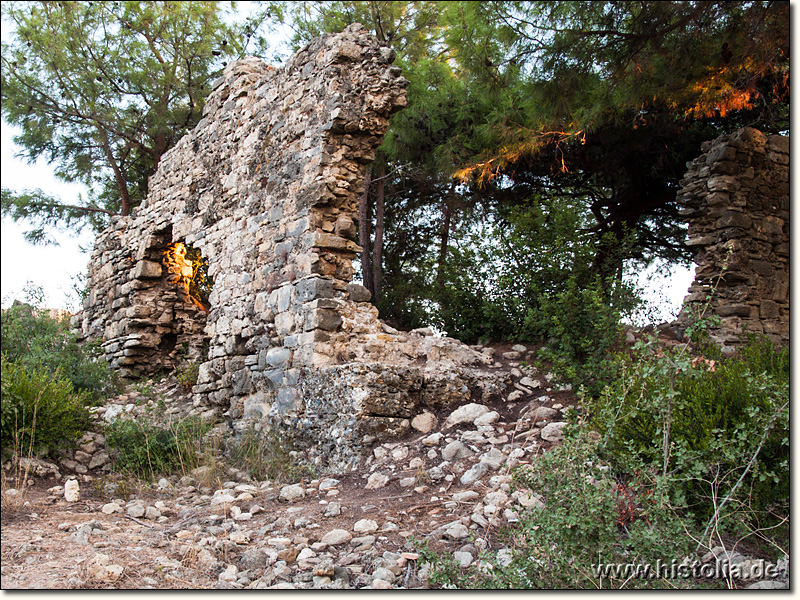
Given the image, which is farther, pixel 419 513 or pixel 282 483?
pixel 282 483

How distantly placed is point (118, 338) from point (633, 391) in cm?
739

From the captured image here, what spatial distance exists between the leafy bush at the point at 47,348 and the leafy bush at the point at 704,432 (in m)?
5.56

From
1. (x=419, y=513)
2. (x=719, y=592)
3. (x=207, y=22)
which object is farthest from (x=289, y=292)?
(x=207, y=22)

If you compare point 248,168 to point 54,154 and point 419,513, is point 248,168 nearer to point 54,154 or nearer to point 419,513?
point 419,513

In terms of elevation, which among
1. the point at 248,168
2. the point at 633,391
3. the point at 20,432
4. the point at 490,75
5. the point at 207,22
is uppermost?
the point at 207,22

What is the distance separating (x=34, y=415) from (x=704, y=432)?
176 inches

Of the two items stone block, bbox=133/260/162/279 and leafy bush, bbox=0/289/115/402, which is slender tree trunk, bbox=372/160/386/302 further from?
leafy bush, bbox=0/289/115/402

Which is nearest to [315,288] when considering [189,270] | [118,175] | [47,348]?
[47,348]

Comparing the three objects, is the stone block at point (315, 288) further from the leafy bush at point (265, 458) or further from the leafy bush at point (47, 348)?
the leafy bush at point (47, 348)

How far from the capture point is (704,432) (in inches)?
136

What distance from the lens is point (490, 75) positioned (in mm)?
5625

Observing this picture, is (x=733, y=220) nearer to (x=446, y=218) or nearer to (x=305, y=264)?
(x=446, y=218)

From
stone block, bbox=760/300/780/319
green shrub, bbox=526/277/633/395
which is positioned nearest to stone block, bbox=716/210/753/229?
stone block, bbox=760/300/780/319

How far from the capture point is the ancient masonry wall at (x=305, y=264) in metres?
5.22
